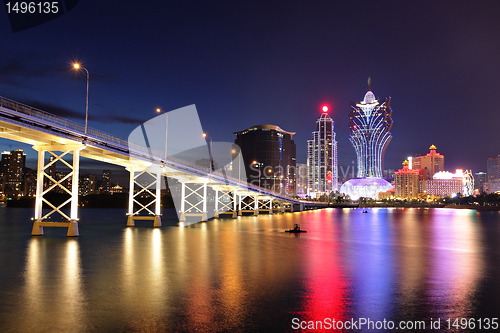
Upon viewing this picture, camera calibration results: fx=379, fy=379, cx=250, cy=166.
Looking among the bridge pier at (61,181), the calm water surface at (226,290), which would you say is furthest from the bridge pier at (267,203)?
the calm water surface at (226,290)

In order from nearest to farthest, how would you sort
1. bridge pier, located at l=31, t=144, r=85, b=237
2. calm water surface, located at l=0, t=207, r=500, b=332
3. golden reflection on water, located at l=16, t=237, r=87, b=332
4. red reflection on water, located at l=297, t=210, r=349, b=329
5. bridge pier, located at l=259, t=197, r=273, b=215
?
golden reflection on water, located at l=16, t=237, r=87, b=332, calm water surface, located at l=0, t=207, r=500, b=332, red reflection on water, located at l=297, t=210, r=349, b=329, bridge pier, located at l=31, t=144, r=85, b=237, bridge pier, located at l=259, t=197, r=273, b=215

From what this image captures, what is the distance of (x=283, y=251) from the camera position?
26.3m

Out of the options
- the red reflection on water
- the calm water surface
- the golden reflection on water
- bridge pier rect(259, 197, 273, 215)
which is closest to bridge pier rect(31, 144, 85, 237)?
the calm water surface

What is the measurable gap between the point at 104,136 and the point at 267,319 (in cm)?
3216

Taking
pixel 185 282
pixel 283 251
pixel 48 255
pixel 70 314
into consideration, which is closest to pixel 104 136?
pixel 48 255

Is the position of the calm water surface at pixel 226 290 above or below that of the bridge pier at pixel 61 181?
below

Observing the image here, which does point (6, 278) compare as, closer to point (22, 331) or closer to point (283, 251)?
point (22, 331)

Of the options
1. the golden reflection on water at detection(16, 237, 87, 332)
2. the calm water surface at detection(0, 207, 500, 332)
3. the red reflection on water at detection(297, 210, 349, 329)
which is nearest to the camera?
the golden reflection on water at detection(16, 237, 87, 332)

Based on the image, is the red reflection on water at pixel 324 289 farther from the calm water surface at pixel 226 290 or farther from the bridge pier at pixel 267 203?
the bridge pier at pixel 267 203

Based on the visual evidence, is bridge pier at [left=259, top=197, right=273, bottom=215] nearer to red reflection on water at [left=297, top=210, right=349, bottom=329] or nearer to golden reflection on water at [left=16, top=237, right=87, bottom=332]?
red reflection on water at [left=297, top=210, right=349, bottom=329]

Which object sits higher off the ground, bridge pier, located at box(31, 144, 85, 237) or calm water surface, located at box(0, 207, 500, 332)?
bridge pier, located at box(31, 144, 85, 237)

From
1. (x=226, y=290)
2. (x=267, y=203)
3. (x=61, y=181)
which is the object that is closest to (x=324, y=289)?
(x=226, y=290)

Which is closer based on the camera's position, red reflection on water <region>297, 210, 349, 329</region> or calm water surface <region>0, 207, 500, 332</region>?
calm water surface <region>0, 207, 500, 332</region>

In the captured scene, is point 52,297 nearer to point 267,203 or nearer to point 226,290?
point 226,290
